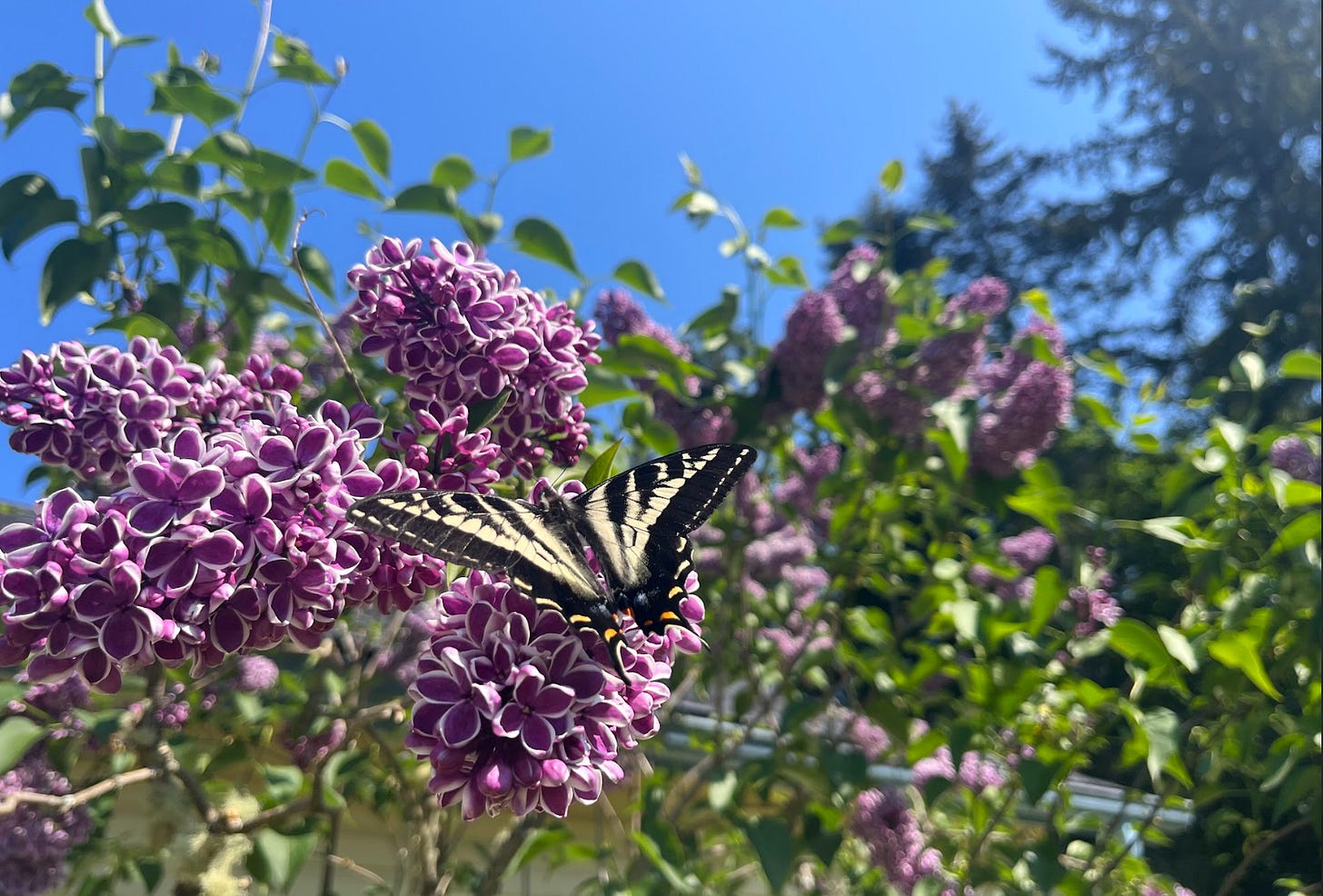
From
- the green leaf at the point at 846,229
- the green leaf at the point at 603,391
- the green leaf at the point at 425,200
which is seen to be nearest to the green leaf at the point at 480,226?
the green leaf at the point at 425,200

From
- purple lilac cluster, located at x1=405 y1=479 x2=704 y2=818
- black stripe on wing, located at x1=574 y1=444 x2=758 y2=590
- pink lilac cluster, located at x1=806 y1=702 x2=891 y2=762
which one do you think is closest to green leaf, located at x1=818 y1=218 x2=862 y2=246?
black stripe on wing, located at x1=574 y1=444 x2=758 y2=590

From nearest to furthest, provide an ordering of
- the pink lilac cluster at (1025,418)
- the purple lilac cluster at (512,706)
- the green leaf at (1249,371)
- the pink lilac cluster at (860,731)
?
the purple lilac cluster at (512,706)
the green leaf at (1249,371)
the pink lilac cluster at (1025,418)
the pink lilac cluster at (860,731)

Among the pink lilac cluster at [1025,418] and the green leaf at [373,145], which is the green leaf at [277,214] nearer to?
the green leaf at [373,145]

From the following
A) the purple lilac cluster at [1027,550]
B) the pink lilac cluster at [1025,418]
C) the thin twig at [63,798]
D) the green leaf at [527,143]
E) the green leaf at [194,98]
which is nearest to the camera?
the thin twig at [63,798]

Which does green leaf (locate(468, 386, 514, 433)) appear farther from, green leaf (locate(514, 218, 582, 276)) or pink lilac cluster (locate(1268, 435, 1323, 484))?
pink lilac cluster (locate(1268, 435, 1323, 484))

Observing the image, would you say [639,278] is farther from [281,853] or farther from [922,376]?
[281,853]

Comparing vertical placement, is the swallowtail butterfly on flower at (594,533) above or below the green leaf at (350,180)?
below
